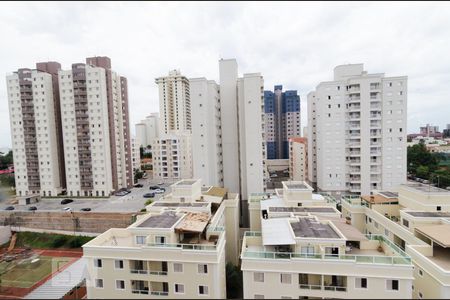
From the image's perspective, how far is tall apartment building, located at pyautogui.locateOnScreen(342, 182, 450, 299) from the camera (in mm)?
11938

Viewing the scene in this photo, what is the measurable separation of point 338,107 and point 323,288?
31251mm

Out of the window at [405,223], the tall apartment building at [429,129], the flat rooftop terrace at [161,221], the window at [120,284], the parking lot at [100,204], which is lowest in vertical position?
the parking lot at [100,204]

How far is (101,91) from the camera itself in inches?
1673

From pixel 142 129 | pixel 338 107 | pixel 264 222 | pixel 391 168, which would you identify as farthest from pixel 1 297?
pixel 142 129

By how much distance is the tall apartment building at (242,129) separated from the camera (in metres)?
29.8

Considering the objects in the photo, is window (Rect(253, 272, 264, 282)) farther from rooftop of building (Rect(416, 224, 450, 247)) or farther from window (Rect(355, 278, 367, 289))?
rooftop of building (Rect(416, 224, 450, 247))

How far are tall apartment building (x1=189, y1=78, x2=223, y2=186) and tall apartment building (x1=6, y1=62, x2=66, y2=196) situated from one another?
99.0ft

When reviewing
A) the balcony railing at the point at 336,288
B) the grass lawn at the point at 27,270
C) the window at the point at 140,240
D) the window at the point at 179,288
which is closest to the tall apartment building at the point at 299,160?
the balcony railing at the point at 336,288

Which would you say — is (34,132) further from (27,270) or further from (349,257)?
(349,257)

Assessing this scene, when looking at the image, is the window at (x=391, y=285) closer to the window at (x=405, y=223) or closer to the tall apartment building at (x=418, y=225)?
the tall apartment building at (x=418, y=225)

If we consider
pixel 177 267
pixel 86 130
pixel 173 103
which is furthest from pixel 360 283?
pixel 173 103

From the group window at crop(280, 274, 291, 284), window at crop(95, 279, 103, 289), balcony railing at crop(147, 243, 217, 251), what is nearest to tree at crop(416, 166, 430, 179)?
window at crop(280, 274, 291, 284)

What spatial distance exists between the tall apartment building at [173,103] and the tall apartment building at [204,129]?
171ft

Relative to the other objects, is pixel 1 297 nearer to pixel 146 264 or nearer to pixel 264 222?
pixel 146 264
